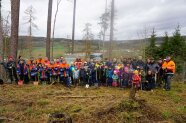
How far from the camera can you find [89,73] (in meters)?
14.9

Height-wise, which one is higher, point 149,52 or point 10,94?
point 149,52

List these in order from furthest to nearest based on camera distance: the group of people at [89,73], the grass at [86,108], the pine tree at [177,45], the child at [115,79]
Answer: the pine tree at [177,45]
the child at [115,79]
the group of people at [89,73]
the grass at [86,108]

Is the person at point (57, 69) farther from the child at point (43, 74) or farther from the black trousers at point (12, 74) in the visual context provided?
the black trousers at point (12, 74)

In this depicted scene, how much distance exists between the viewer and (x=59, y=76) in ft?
49.0

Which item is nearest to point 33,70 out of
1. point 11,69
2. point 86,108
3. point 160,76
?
point 11,69

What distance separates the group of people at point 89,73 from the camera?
47.5 ft

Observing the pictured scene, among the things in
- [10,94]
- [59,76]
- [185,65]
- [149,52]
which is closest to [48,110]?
[10,94]

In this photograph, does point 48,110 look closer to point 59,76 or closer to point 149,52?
point 59,76

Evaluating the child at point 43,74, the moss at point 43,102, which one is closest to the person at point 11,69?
the child at point 43,74

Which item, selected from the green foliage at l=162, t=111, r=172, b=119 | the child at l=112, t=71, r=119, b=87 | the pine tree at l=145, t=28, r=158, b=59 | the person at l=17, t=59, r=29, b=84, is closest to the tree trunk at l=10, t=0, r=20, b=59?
the person at l=17, t=59, r=29, b=84

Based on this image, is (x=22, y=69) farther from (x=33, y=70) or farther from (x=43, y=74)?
(x=43, y=74)

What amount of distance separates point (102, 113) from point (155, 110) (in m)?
1.96

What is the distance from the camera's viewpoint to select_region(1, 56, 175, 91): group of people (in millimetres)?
14469

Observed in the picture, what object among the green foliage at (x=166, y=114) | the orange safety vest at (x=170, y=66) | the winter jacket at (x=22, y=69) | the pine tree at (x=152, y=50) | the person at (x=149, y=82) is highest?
the pine tree at (x=152, y=50)
